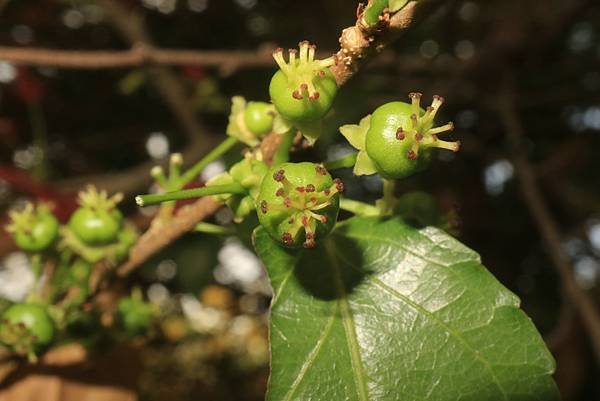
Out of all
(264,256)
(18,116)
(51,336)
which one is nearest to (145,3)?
(18,116)

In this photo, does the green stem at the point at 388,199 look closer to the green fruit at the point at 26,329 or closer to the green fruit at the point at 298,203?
the green fruit at the point at 298,203

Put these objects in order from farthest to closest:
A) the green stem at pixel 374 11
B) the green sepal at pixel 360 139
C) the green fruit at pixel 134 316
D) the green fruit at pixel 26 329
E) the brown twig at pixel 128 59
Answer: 1. the brown twig at pixel 128 59
2. the green fruit at pixel 134 316
3. the green fruit at pixel 26 329
4. the green sepal at pixel 360 139
5. the green stem at pixel 374 11

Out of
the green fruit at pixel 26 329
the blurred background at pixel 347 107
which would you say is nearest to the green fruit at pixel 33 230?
the green fruit at pixel 26 329

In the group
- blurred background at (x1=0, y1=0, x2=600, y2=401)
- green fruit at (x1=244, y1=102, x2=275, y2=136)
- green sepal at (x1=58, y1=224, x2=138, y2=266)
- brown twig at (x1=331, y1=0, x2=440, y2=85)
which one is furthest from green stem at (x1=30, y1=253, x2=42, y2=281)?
blurred background at (x1=0, y1=0, x2=600, y2=401)

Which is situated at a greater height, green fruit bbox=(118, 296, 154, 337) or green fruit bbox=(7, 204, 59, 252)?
green fruit bbox=(7, 204, 59, 252)

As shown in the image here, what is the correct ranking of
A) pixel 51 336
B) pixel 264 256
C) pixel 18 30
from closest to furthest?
pixel 264 256 → pixel 51 336 → pixel 18 30

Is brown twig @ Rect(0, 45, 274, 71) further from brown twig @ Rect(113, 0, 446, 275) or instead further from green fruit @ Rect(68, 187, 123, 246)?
brown twig @ Rect(113, 0, 446, 275)

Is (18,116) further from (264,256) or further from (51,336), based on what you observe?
(264,256)
